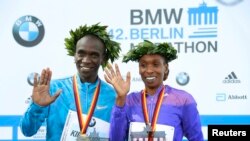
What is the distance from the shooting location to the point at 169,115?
2932 mm

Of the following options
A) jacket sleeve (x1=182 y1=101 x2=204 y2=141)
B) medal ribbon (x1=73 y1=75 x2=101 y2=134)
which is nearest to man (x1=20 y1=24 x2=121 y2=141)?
medal ribbon (x1=73 y1=75 x2=101 y2=134)

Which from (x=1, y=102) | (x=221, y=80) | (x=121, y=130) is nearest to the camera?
(x=121, y=130)

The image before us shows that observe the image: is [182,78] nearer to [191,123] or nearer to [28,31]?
[28,31]

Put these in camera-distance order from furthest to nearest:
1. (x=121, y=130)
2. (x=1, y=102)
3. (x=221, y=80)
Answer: (x=1, y=102), (x=221, y=80), (x=121, y=130)

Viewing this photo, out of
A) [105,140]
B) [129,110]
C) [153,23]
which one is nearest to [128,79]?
[129,110]

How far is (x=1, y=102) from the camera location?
473 cm

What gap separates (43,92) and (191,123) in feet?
2.70

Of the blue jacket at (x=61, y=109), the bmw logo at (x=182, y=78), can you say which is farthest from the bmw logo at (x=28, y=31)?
the blue jacket at (x=61, y=109)

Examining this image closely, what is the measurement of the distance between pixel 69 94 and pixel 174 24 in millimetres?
1728

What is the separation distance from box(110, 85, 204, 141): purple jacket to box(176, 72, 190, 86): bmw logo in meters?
1.44

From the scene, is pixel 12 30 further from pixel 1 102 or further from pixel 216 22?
pixel 216 22

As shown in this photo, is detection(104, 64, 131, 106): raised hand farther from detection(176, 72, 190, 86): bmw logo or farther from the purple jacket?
detection(176, 72, 190, 86): bmw logo

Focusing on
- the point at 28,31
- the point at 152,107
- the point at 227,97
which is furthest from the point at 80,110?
the point at 28,31

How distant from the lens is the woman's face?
3016 millimetres
